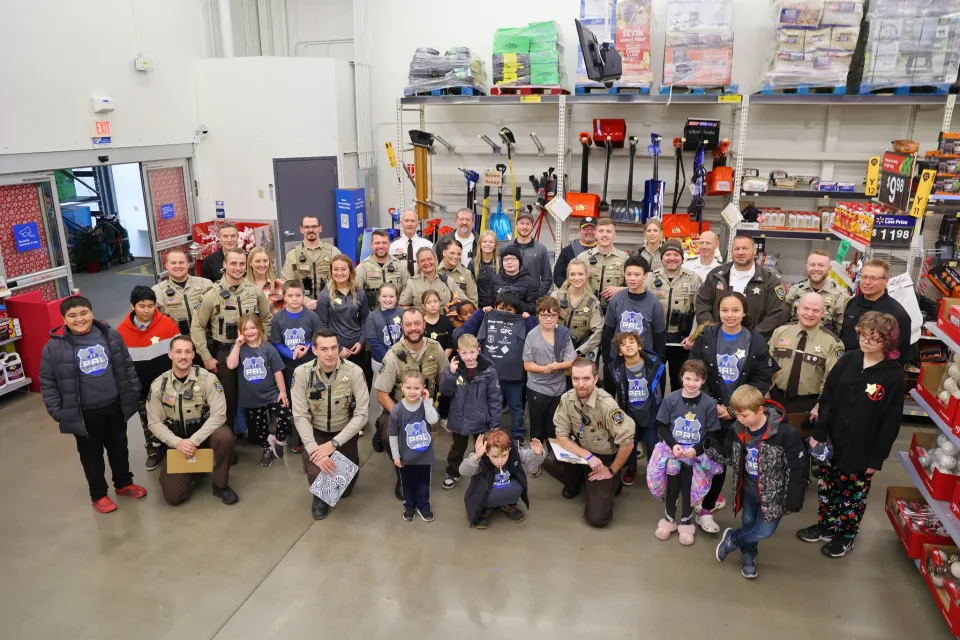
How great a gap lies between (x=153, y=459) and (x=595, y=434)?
324cm

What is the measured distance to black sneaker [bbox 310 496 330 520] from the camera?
169 inches

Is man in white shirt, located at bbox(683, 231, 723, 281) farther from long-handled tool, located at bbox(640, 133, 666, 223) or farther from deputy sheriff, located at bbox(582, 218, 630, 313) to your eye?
long-handled tool, located at bbox(640, 133, 666, 223)

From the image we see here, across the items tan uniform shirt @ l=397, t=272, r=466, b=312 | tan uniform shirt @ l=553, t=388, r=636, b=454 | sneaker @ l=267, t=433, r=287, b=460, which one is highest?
tan uniform shirt @ l=397, t=272, r=466, b=312

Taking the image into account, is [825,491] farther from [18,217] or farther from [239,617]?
[18,217]

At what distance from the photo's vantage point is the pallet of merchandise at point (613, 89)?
7.12 m

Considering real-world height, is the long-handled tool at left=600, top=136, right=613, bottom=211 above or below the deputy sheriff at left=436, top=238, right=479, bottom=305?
above

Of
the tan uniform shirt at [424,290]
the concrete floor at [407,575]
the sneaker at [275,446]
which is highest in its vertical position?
the tan uniform shirt at [424,290]

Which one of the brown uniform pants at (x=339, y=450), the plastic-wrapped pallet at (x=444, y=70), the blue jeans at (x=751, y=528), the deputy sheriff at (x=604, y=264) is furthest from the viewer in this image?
the plastic-wrapped pallet at (x=444, y=70)

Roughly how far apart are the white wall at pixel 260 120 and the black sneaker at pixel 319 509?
524cm

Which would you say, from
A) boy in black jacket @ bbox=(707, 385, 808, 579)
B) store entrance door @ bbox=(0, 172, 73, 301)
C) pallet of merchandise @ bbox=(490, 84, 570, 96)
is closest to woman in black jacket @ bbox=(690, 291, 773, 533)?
boy in black jacket @ bbox=(707, 385, 808, 579)

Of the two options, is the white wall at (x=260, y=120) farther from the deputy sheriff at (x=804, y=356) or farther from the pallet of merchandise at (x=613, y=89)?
the deputy sheriff at (x=804, y=356)

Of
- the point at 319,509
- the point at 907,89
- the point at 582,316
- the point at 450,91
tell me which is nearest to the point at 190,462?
the point at 319,509

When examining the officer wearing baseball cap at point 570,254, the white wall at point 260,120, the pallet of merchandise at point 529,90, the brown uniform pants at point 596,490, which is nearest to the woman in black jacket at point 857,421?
the brown uniform pants at point 596,490

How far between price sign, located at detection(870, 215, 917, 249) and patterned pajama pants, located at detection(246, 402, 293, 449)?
4.39 metres
